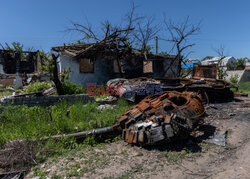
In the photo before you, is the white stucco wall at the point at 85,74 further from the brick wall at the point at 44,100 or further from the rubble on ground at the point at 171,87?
the brick wall at the point at 44,100

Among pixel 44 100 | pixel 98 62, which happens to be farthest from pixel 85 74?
pixel 44 100

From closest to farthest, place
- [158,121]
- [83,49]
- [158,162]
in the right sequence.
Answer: [158,162], [158,121], [83,49]

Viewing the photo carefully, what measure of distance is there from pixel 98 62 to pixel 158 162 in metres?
9.56

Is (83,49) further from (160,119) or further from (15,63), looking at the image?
(15,63)

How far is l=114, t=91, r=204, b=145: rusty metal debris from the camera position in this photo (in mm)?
3416

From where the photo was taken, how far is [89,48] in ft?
33.8

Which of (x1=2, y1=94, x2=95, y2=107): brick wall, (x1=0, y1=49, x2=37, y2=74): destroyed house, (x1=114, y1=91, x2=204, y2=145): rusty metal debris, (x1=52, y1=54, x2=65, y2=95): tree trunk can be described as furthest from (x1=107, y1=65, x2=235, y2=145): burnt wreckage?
(x1=0, y1=49, x2=37, y2=74): destroyed house

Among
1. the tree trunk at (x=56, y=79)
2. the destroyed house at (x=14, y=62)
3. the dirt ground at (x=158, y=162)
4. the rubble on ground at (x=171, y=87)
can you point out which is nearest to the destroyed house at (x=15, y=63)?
the destroyed house at (x=14, y=62)

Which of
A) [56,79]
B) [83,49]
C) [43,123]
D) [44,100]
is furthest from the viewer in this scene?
[83,49]

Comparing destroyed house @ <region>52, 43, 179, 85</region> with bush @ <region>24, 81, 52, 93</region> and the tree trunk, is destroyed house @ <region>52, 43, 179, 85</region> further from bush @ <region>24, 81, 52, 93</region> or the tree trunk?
the tree trunk

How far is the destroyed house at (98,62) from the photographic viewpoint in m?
10.7

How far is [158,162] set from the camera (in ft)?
10.5

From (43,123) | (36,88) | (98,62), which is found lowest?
(43,123)

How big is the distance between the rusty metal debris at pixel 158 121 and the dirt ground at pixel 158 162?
1.09 ft
